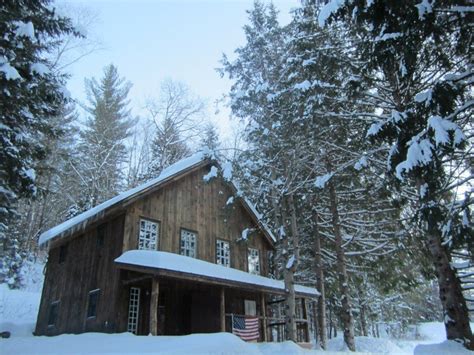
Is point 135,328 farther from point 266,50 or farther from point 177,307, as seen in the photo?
point 266,50

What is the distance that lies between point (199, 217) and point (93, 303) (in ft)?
17.4

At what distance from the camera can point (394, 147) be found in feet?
23.0

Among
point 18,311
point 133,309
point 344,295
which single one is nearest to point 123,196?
point 133,309

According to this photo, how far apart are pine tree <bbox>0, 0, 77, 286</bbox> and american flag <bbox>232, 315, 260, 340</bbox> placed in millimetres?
8851

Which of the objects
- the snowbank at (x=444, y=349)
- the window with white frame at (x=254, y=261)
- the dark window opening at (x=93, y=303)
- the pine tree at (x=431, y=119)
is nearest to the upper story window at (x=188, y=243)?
the dark window opening at (x=93, y=303)

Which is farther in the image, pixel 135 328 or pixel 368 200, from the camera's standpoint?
pixel 368 200

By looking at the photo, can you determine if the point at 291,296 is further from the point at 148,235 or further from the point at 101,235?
the point at 101,235

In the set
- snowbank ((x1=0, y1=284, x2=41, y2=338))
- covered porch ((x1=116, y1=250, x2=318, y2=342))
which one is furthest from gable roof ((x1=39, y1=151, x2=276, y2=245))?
snowbank ((x1=0, y1=284, x2=41, y2=338))

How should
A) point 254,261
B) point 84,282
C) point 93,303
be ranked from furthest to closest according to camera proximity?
point 254,261
point 84,282
point 93,303

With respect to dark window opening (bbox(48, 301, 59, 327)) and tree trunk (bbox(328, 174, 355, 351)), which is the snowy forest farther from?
dark window opening (bbox(48, 301, 59, 327))

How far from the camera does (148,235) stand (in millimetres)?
13508

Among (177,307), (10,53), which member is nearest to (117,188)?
(177,307)

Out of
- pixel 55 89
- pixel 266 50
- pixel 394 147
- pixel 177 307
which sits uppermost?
pixel 266 50

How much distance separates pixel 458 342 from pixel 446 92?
475 centimetres
